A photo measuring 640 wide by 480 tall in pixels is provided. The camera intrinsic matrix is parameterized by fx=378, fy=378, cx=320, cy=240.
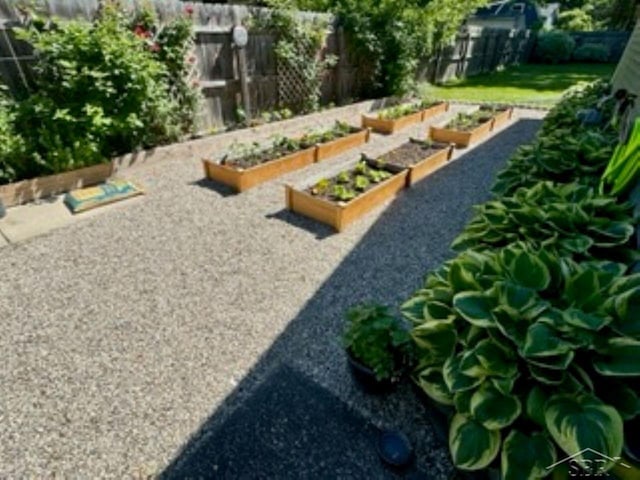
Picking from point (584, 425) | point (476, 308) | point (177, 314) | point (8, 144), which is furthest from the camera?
point (8, 144)

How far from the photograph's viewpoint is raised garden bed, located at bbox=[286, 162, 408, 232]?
400cm

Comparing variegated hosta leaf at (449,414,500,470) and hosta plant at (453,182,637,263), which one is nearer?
variegated hosta leaf at (449,414,500,470)

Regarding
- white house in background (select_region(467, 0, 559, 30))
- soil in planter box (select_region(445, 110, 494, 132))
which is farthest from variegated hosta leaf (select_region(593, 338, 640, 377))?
white house in background (select_region(467, 0, 559, 30))

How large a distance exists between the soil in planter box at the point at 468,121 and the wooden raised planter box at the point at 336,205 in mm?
3127

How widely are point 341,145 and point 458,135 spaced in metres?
2.13

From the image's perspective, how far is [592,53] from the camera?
65.8ft

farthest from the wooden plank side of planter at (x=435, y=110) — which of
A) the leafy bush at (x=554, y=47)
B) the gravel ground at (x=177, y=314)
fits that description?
the leafy bush at (x=554, y=47)

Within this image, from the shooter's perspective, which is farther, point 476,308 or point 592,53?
point 592,53

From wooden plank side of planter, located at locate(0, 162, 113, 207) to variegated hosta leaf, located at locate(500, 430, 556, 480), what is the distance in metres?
5.01

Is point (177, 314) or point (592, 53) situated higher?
point (592, 53)

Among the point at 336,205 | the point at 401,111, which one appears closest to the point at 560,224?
the point at 336,205

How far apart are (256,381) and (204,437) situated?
1.39ft

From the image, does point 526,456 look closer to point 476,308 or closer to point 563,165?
point 476,308

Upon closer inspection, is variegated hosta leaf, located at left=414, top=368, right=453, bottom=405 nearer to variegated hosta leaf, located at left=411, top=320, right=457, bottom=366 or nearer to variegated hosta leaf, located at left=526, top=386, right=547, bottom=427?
variegated hosta leaf, located at left=411, top=320, right=457, bottom=366
